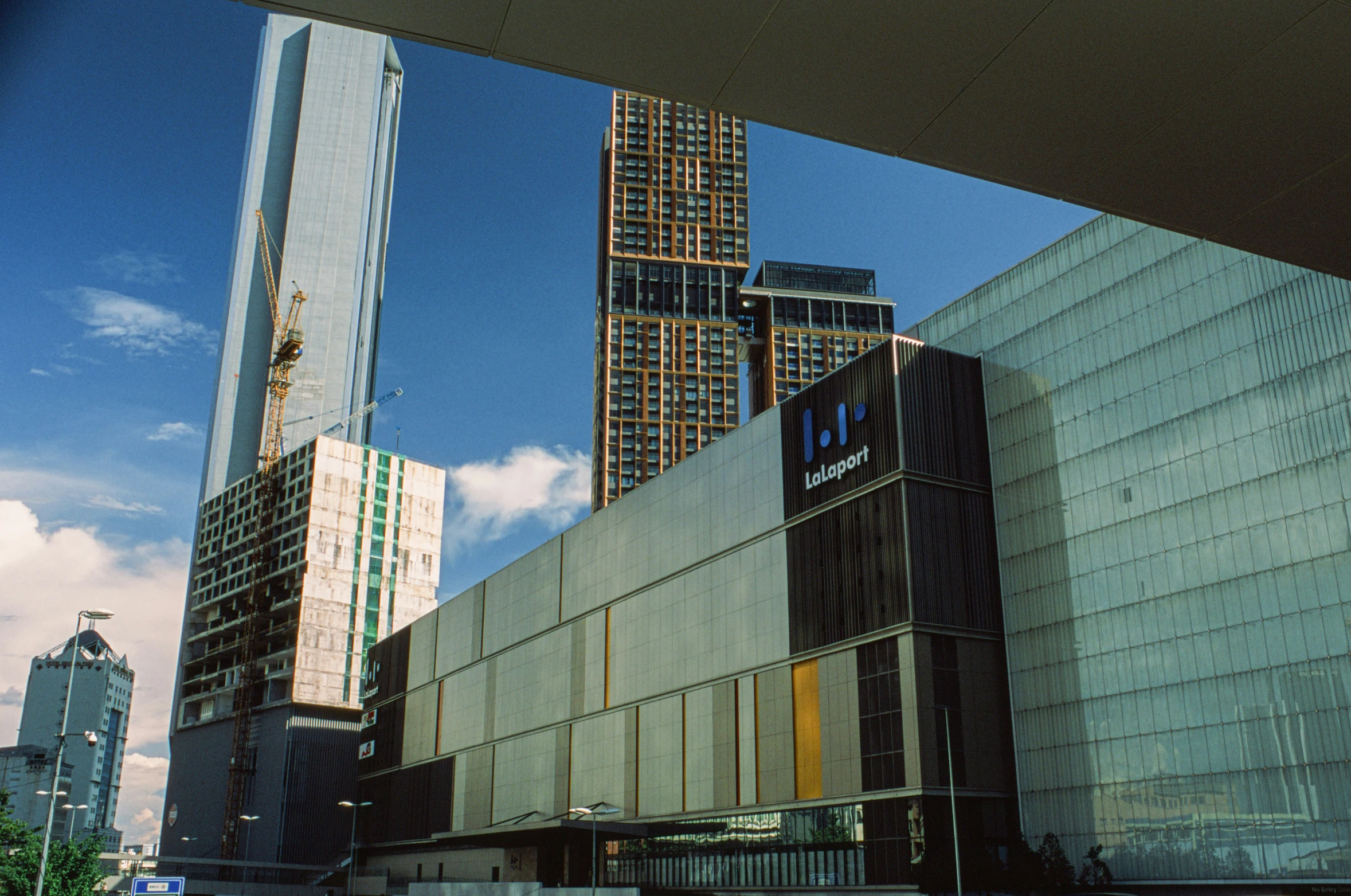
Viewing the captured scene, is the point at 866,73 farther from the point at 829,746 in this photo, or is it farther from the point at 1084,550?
the point at 829,746

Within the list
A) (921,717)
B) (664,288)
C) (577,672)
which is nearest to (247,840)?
(577,672)

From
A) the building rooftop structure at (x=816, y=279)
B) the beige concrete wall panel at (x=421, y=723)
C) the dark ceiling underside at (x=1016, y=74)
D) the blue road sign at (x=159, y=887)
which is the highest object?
the building rooftop structure at (x=816, y=279)

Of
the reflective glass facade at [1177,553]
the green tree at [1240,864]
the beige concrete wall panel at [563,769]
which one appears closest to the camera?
the reflective glass facade at [1177,553]

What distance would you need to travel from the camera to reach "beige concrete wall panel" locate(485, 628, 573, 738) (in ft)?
282

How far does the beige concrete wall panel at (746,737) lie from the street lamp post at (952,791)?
13399mm

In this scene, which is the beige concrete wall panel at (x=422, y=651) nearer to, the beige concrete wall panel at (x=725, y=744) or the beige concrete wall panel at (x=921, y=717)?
the beige concrete wall panel at (x=725, y=744)

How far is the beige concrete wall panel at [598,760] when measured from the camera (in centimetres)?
7569

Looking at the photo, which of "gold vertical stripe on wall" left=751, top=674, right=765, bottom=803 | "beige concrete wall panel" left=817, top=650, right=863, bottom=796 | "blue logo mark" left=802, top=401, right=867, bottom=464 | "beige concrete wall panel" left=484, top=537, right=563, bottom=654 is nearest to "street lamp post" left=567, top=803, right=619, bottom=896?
"gold vertical stripe on wall" left=751, top=674, right=765, bottom=803

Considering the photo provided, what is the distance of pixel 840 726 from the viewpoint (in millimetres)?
56281

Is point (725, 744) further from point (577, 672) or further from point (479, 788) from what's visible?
point (479, 788)

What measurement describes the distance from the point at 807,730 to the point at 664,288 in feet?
427

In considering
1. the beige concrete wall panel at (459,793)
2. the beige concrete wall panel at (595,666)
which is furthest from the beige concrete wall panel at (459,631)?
the beige concrete wall panel at (595,666)

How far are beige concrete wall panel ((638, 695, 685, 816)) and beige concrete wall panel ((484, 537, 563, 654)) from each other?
18.4m

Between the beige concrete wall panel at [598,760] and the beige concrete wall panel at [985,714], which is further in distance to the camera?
the beige concrete wall panel at [598,760]
